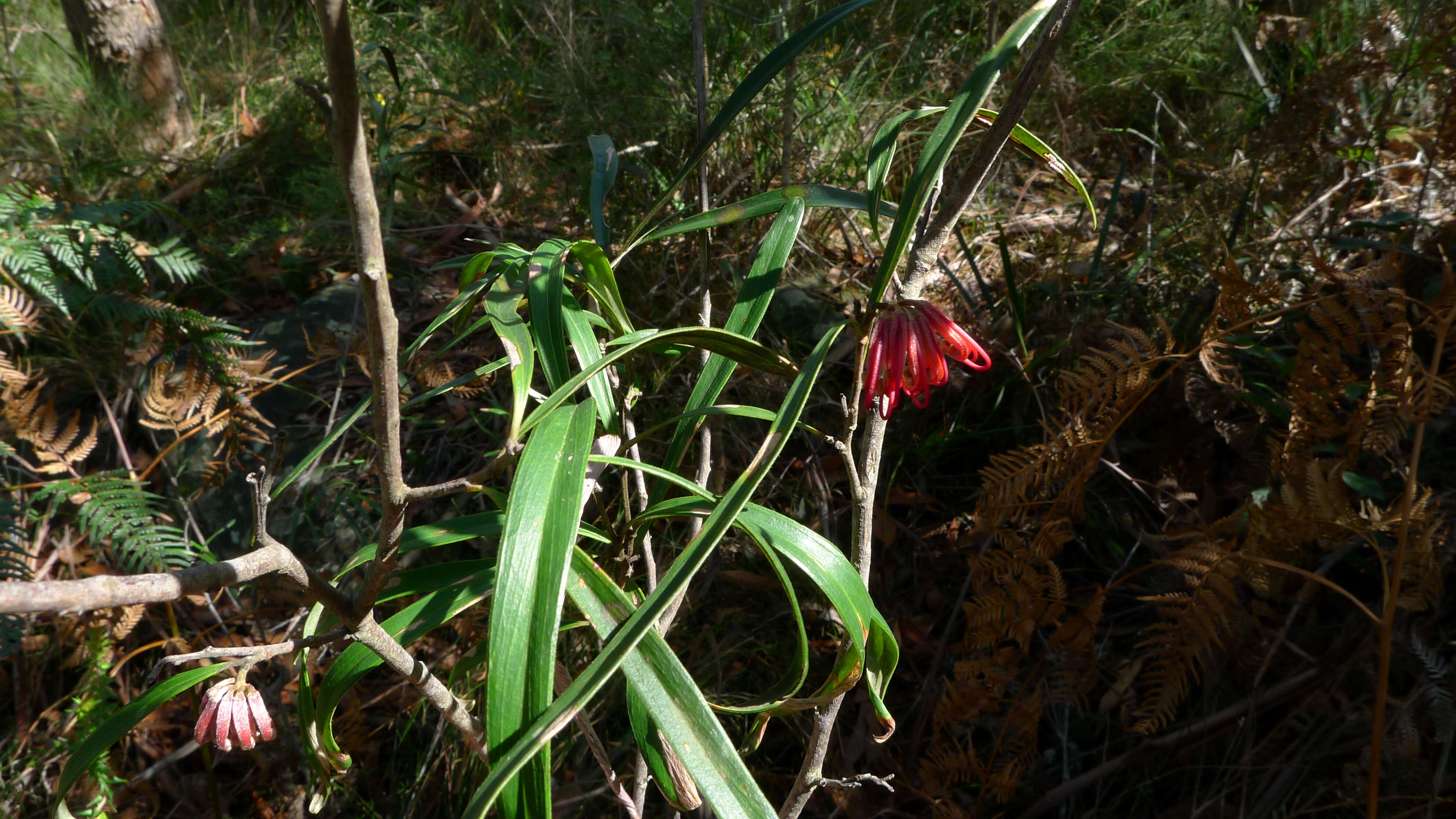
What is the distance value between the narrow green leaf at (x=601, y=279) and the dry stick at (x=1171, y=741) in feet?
3.53

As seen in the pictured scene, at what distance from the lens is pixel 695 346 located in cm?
67

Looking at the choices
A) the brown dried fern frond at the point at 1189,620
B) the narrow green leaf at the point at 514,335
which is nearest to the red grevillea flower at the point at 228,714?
the narrow green leaf at the point at 514,335

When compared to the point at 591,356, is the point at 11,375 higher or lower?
lower

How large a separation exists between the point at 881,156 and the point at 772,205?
0.51 feet

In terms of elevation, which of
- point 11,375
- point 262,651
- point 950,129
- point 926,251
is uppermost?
point 950,129

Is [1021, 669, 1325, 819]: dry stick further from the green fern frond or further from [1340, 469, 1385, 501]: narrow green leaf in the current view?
the green fern frond

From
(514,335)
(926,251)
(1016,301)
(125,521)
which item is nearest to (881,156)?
(926,251)

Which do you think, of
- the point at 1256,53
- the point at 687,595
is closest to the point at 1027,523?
the point at 687,595

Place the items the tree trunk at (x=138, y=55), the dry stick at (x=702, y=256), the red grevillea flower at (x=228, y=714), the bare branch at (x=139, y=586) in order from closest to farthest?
the bare branch at (x=139, y=586) → the red grevillea flower at (x=228, y=714) → the dry stick at (x=702, y=256) → the tree trunk at (x=138, y=55)

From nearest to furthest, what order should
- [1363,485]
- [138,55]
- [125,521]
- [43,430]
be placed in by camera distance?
[1363,485]
[125,521]
[43,430]
[138,55]

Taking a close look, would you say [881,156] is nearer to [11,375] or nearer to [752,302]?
[752,302]

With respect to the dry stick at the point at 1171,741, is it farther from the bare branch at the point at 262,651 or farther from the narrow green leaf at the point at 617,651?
the bare branch at the point at 262,651

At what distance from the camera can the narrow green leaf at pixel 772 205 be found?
818 millimetres

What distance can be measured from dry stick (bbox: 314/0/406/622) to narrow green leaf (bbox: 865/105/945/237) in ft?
1.27
